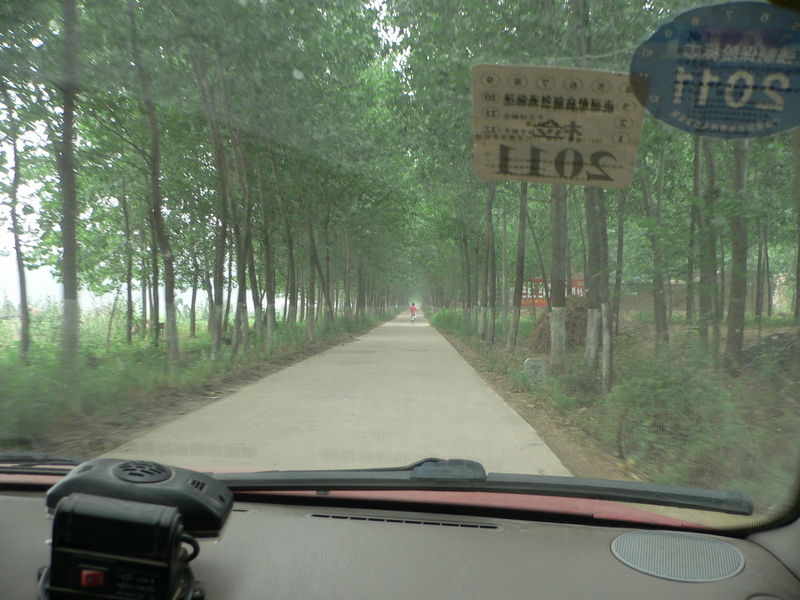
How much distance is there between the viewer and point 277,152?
18.0m

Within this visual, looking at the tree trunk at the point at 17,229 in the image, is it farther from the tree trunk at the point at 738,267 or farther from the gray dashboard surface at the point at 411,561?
the tree trunk at the point at 738,267

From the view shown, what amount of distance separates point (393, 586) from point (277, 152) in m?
16.8

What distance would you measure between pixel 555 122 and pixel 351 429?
4.05m

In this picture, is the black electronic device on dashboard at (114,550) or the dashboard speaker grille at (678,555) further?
the dashboard speaker grille at (678,555)

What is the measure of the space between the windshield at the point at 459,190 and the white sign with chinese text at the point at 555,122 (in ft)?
0.06

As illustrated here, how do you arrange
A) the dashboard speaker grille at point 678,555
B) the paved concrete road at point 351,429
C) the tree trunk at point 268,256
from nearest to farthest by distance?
1. the dashboard speaker grille at point 678,555
2. the paved concrete road at point 351,429
3. the tree trunk at point 268,256

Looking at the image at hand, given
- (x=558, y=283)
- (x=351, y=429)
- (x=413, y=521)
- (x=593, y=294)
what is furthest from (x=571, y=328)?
(x=413, y=521)

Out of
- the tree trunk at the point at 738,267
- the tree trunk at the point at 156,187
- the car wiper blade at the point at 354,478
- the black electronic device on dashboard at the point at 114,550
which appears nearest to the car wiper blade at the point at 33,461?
the car wiper blade at the point at 354,478

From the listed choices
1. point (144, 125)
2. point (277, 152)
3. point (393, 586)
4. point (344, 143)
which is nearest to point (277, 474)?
point (393, 586)

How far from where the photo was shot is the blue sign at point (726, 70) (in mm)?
3633

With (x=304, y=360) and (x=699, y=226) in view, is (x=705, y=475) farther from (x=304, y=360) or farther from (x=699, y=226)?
(x=304, y=360)

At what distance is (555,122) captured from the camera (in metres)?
4.34

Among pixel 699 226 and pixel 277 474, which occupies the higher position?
pixel 699 226

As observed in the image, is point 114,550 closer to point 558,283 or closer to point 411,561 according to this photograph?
point 411,561
